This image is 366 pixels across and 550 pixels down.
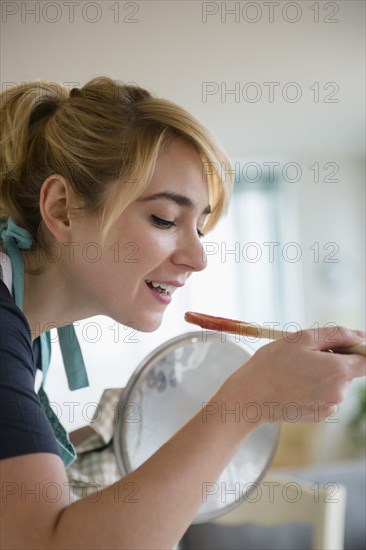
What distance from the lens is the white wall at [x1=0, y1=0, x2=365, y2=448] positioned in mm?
3092

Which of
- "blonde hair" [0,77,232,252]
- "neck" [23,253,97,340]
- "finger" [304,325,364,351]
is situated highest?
"blonde hair" [0,77,232,252]

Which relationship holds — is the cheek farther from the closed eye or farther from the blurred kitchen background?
the blurred kitchen background

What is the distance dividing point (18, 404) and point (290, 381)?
0.78 feet

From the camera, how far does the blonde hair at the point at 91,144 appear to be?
86cm

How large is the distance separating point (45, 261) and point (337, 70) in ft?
10.6

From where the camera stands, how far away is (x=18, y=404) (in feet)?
1.96

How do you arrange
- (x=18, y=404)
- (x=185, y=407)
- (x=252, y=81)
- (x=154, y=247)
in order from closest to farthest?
(x=18, y=404) < (x=154, y=247) < (x=185, y=407) < (x=252, y=81)

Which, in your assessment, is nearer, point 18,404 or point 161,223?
point 18,404

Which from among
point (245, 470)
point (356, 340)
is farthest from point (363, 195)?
point (356, 340)

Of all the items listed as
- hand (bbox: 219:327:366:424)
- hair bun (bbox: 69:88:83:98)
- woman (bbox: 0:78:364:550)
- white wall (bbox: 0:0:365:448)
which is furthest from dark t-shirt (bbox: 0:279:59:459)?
white wall (bbox: 0:0:365:448)

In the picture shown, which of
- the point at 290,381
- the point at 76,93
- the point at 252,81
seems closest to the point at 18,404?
the point at 290,381

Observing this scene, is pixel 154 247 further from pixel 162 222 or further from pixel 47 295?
pixel 47 295

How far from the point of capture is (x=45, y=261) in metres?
0.90

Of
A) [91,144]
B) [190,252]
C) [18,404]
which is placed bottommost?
[18,404]
